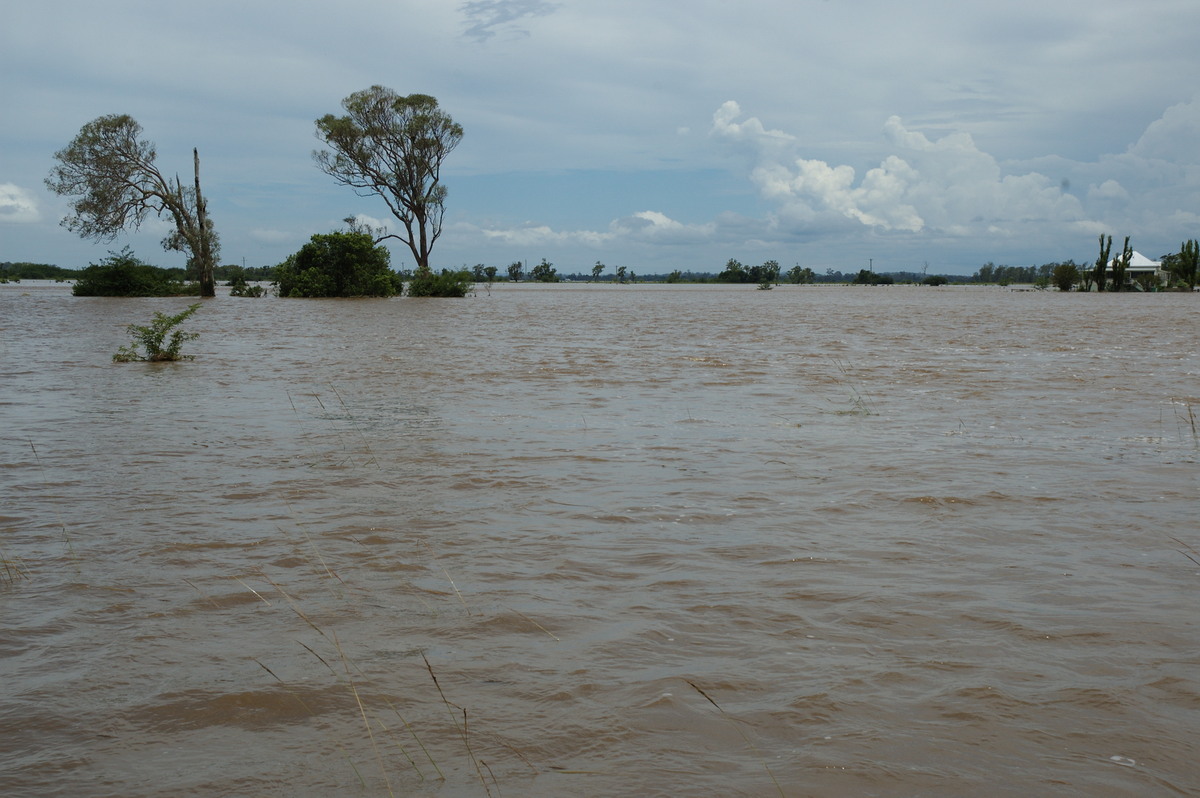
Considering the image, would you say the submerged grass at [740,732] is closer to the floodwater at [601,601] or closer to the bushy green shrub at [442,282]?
the floodwater at [601,601]

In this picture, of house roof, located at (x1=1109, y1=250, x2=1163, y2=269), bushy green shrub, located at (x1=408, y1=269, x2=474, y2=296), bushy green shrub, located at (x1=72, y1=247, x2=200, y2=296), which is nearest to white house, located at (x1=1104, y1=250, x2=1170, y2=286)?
house roof, located at (x1=1109, y1=250, x2=1163, y2=269)

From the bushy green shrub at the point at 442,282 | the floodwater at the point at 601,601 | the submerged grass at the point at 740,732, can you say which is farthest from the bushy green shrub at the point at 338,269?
the submerged grass at the point at 740,732

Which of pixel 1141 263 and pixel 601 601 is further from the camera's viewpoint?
pixel 1141 263

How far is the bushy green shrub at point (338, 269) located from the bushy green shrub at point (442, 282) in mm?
1840

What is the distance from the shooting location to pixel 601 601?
413 cm

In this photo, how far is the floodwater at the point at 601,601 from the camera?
2832 mm

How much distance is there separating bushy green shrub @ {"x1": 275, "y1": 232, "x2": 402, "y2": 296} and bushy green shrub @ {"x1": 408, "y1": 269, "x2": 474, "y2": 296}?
6.04 feet

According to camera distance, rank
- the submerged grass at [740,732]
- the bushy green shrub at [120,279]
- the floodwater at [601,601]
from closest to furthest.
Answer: the submerged grass at [740,732]
the floodwater at [601,601]
the bushy green shrub at [120,279]

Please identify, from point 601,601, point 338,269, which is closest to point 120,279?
point 338,269

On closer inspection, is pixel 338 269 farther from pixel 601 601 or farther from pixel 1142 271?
pixel 1142 271

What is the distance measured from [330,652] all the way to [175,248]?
150ft

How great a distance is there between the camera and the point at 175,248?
144 ft

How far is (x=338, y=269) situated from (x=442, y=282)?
18.8 ft

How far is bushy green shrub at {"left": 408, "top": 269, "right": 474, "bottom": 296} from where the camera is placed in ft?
162
